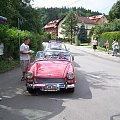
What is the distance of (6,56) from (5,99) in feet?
36.7

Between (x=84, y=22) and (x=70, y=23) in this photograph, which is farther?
(x=84, y=22)

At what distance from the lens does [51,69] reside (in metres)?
11.1

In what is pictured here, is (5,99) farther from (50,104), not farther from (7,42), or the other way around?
(7,42)

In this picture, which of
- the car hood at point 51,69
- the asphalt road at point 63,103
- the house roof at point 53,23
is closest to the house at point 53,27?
the house roof at point 53,23

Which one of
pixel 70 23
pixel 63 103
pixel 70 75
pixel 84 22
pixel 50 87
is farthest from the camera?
pixel 84 22

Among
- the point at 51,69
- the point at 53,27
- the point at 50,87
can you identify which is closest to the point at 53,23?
the point at 53,27

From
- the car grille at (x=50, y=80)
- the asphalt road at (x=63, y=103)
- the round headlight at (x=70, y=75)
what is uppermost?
the round headlight at (x=70, y=75)

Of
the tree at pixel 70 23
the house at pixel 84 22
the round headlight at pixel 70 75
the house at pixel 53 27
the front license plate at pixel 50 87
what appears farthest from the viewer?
the house at pixel 53 27

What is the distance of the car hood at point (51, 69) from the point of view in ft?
34.9

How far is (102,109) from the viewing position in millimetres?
8461

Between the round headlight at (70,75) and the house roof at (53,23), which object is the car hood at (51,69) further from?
the house roof at (53,23)

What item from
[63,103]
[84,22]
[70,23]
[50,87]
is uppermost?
[84,22]

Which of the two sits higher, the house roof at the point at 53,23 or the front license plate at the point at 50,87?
the house roof at the point at 53,23

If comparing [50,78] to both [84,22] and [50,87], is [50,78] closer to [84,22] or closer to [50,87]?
[50,87]
